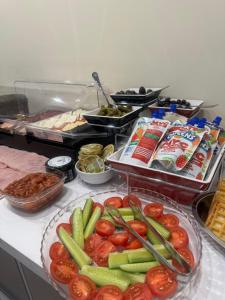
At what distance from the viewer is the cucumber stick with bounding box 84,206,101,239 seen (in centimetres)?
50

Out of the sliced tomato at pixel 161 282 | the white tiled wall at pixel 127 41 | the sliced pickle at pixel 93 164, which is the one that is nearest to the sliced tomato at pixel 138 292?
the sliced tomato at pixel 161 282

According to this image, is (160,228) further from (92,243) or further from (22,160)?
(22,160)

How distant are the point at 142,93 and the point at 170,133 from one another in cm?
26

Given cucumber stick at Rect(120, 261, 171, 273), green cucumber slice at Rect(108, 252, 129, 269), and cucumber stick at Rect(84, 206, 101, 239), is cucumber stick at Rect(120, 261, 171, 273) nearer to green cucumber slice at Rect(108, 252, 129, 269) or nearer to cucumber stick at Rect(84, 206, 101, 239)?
green cucumber slice at Rect(108, 252, 129, 269)

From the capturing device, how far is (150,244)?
43cm

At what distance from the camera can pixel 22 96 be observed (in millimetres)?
1268

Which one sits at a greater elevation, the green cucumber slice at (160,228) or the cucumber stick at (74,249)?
the green cucumber slice at (160,228)

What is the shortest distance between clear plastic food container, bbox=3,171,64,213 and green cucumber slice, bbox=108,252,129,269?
0.25 meters

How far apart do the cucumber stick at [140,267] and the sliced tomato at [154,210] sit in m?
0.12

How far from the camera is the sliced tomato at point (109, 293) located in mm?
362

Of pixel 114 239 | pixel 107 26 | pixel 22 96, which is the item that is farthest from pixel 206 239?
pixel 22 96

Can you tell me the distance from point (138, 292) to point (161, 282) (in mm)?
38

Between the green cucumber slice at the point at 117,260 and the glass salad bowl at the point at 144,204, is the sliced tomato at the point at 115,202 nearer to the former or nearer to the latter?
the glass salad bowl at the point at 144,204

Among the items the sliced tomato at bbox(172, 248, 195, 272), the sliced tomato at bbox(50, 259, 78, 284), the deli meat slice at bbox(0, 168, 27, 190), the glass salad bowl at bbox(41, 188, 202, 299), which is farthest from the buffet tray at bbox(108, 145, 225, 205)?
the deli meat slice at bbox(0, 168, 27, 190)
